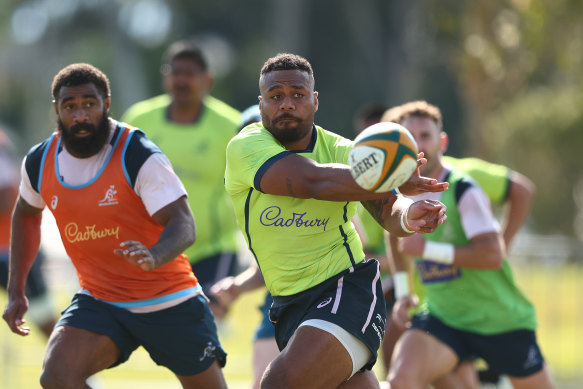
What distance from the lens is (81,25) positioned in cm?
6106

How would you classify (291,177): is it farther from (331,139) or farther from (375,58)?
(375,58)

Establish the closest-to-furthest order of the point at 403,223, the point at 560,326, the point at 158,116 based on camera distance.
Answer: the point at 403,223
the point at 158,116
the point at 560,326

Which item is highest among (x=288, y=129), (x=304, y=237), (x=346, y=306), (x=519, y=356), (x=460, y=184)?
(x=288, y=129)

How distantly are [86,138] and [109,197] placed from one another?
0.37 meters

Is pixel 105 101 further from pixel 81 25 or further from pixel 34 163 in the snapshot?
pixel 81 25

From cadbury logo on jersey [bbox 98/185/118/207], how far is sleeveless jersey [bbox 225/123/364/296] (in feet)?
2.29

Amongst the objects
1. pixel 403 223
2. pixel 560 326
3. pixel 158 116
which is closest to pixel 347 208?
pixel 403 223

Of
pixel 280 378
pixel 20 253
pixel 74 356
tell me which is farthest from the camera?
pixel 20 253

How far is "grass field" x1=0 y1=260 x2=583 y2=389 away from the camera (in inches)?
467

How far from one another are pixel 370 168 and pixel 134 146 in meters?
1.68

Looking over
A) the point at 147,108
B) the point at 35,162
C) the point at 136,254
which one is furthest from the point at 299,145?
the point at 147,108

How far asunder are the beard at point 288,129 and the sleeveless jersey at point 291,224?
42 millimetres

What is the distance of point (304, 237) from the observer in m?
5.66

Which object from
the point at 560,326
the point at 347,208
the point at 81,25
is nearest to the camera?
A: the point at 347,208
